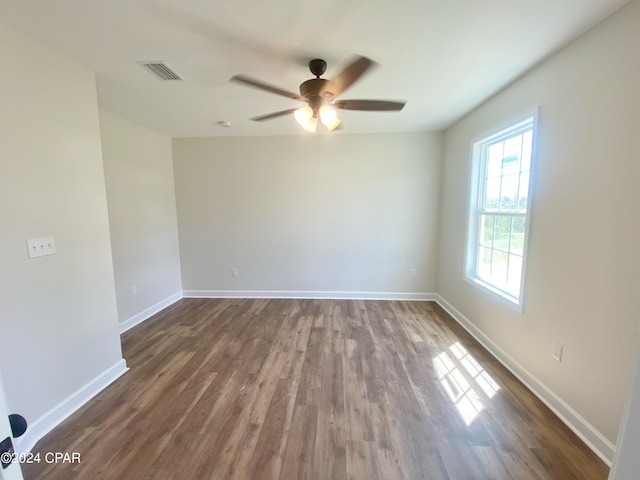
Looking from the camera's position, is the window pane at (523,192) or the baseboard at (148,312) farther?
the baseboard at (148,312)

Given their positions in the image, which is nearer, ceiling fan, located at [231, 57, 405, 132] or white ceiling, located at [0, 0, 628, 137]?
white ceiling, located at [0, 0, 628, 137]

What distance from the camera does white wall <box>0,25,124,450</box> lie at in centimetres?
159

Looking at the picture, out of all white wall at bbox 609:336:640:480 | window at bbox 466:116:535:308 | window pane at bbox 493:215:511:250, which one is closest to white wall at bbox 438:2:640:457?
window at bbox 466:116:535:308

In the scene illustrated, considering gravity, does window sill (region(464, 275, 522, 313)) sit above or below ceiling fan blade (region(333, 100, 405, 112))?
below

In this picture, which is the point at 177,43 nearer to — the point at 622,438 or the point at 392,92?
the point at 392,92

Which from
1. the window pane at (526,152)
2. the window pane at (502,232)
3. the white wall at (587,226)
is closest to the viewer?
the white wall at (587,226)

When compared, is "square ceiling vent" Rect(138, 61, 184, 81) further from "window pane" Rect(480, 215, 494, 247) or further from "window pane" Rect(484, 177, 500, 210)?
"window pane" Rect(480, 215, 494, 247)

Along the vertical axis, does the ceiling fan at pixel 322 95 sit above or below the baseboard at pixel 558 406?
above

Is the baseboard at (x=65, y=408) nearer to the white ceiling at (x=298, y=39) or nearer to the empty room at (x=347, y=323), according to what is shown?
the empty room at (x=347, y=323)

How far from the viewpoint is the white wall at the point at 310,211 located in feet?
13.2

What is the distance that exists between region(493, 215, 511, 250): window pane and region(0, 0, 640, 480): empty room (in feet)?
0.12

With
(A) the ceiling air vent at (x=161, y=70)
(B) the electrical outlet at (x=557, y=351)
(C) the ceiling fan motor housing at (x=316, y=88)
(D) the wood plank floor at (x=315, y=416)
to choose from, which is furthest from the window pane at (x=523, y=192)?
(A) the ceiling air vent at (x=161, y=70)

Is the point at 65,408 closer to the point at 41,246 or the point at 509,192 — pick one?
the point at 41,246

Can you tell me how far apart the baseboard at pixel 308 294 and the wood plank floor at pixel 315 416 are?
1.13 meters
